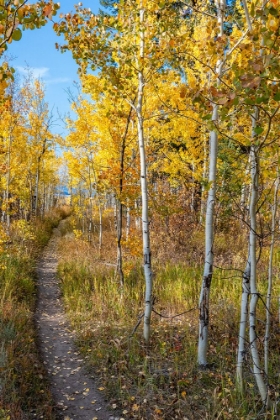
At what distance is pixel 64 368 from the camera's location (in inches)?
193

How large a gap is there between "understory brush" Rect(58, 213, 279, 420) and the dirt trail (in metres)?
0.18

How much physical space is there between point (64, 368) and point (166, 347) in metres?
1.65

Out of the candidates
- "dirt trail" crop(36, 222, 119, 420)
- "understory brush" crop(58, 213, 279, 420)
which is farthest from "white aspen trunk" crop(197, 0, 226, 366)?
"dirt trail" crop(36, 222, 119, 420)

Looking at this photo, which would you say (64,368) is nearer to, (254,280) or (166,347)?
(166,347)

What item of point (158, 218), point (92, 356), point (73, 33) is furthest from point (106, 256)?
point (73, 33)

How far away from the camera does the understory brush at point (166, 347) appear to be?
372 centimetres

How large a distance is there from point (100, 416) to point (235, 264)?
18.1ft

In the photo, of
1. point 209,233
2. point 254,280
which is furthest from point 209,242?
point 254,280

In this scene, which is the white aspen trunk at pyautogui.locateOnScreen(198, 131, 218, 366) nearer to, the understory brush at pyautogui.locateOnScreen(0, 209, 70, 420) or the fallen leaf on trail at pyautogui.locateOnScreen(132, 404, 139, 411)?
the fallen leaf on trail at pyautogui.locateOnScreen(132, 404, 139, 411)

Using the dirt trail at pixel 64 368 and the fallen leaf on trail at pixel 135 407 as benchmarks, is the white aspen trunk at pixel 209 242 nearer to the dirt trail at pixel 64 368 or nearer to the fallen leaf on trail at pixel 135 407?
the fallen leaf on trail at pixel 135 407

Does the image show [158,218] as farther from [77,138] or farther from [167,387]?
[167,387]

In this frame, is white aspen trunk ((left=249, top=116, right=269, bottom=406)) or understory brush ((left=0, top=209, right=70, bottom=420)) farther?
understory brush ((left=0, top=209, right=70, bottom=420))

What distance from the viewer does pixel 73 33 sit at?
457 centimetres

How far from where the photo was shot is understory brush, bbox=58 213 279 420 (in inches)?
147
